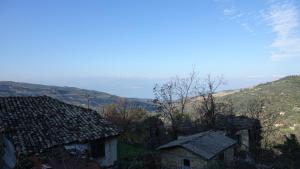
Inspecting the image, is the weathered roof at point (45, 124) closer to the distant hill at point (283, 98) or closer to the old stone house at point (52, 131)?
the old stone house at point (52, 131)

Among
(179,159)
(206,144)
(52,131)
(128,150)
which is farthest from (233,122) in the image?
(52,131)

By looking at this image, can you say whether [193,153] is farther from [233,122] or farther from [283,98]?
[283,98]

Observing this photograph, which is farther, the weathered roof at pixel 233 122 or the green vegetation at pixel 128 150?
the weathered roof at pixel 233 122

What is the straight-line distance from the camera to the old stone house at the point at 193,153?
26516 millimetres

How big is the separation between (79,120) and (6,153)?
559 centimetres

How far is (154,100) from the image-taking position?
160 feet

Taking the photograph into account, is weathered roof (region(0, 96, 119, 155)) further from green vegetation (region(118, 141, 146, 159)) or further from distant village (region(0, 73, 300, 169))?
green vegetation (region(118, 141, 146, 159))

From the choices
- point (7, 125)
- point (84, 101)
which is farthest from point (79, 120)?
point (84, 101)

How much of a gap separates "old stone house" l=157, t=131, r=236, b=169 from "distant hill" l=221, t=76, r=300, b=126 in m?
44.5

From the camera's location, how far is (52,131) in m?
22.9

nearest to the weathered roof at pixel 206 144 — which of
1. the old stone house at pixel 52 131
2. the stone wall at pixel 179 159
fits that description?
the stone wall at pixel 179 159

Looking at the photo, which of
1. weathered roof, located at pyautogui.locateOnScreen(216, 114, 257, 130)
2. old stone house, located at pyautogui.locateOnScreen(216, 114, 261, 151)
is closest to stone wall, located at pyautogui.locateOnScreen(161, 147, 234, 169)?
old stone house, located at pyautogui.locateOnScreen(216, 114, 261, 151)

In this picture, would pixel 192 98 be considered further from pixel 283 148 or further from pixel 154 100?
pixel 283 148

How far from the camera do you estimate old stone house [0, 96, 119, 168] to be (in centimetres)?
2077
